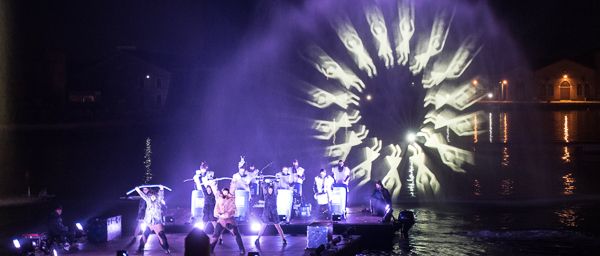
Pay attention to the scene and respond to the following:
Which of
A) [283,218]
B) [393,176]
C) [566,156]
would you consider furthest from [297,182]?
[566,156]

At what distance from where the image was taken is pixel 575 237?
2159 cm

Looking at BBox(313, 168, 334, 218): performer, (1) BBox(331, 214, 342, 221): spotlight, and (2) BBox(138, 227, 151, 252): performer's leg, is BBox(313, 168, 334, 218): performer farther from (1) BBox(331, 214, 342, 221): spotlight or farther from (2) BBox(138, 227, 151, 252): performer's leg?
(2) BBox(138, 227, 151, 252): performer's leg

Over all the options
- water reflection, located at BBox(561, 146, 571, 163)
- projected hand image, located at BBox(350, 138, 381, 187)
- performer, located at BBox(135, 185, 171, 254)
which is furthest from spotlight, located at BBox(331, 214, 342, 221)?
water reflection, located at BBox(561, 146, 571, 163)

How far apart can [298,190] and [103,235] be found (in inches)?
241

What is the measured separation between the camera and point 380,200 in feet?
72.4

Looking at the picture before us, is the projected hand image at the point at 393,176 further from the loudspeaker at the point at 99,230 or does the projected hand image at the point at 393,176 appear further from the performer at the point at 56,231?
the performer at the point at 56,231

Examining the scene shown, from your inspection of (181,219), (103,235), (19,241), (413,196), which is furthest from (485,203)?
(19,241)

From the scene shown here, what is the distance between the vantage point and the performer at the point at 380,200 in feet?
71.2

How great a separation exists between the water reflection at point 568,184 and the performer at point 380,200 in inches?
498

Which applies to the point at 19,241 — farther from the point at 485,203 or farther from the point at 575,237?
the point at 485,203

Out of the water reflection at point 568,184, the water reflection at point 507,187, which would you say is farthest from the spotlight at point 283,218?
the water reflection at point 568,184

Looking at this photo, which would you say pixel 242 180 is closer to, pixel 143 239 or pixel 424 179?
pixel 143 239

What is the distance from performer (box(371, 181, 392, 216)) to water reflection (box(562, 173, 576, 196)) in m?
Answer: 12.6

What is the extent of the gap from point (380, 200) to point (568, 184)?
1597 cm
